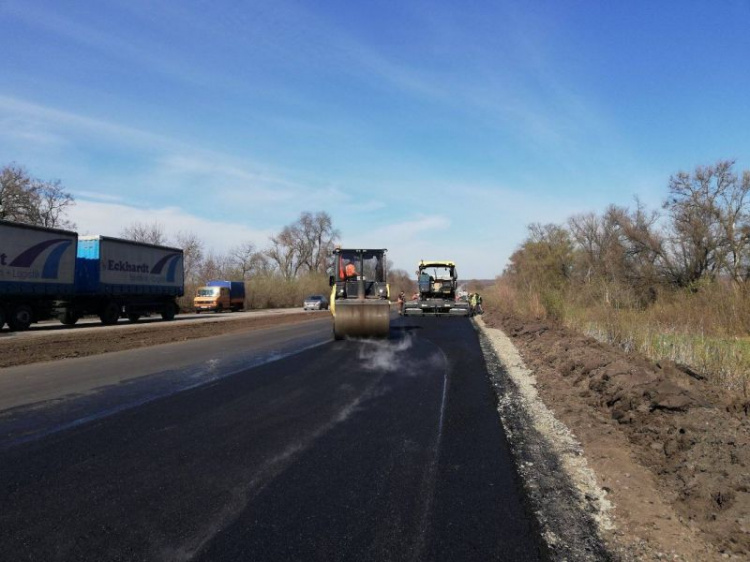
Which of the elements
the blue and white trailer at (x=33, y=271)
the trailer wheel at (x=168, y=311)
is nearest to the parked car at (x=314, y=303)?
the trailer wheel at (x=168, y=311)

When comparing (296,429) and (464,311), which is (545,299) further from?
(296,429)

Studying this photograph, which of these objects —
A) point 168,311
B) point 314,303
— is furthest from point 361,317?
point 314,303

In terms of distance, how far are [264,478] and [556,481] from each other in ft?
8.47

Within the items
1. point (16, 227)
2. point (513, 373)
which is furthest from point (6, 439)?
point (16, 227)

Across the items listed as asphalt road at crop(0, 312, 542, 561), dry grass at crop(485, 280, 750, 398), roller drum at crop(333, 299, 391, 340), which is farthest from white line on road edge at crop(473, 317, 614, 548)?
roller drum at crop(333, 299, 391, 340)

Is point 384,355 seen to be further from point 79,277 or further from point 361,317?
point 79,277

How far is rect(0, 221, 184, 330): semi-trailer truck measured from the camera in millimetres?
21172

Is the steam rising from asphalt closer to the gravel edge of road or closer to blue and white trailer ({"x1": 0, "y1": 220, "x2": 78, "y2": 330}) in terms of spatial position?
the gravel edge of road

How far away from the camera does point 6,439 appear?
18.9 ft

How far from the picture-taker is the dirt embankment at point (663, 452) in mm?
3596

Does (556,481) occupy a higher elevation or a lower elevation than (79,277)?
lower

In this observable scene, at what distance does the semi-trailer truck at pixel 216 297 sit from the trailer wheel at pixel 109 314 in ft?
53.7

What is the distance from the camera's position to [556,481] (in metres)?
4.66

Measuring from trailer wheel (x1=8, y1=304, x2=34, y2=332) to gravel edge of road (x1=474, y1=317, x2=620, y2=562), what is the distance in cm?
2108
